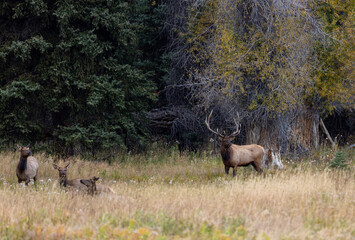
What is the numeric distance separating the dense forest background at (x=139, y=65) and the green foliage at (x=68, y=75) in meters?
0.04

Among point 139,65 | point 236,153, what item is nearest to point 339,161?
point 236,153

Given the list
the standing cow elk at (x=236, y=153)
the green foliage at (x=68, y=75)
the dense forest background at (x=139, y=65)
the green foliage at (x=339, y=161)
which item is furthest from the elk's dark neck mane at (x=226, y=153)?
the green foliage at (x=68, y=75)

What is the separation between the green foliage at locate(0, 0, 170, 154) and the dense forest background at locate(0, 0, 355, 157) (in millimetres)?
38

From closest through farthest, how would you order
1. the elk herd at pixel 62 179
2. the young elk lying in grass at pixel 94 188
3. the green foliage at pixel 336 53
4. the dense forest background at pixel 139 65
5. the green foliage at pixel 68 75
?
1. the young elk lying in grass at pixel 94 188
2. the elk herd at pixel 62 179
3. the dense forest background at pixel 139 65
4. the green foliage at pixel 68 75
5. the green foliage at pixel 336 53

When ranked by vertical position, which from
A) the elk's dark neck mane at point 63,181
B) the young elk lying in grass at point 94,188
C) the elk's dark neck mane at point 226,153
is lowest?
the elk's dark neck mane at point 63,181

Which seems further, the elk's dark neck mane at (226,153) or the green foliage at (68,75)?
the green foliage at (68,75)

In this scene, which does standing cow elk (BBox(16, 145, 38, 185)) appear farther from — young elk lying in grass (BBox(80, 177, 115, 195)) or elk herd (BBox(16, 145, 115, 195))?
young elk lying in grass (BBox(80, 177, 115, 195))

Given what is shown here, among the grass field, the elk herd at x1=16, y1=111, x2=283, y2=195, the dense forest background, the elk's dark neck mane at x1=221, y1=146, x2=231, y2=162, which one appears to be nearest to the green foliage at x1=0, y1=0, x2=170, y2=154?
the dense forest background

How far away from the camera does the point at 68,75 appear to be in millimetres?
17516

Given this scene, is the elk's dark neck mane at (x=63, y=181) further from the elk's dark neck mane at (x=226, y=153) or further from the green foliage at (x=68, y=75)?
→ the green foliage at (x=68, y=75)

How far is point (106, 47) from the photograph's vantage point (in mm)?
18188

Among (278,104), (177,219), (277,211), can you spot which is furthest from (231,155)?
(177,219)

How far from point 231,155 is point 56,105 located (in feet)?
22.1

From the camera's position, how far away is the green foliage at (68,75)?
17188 millimetres
